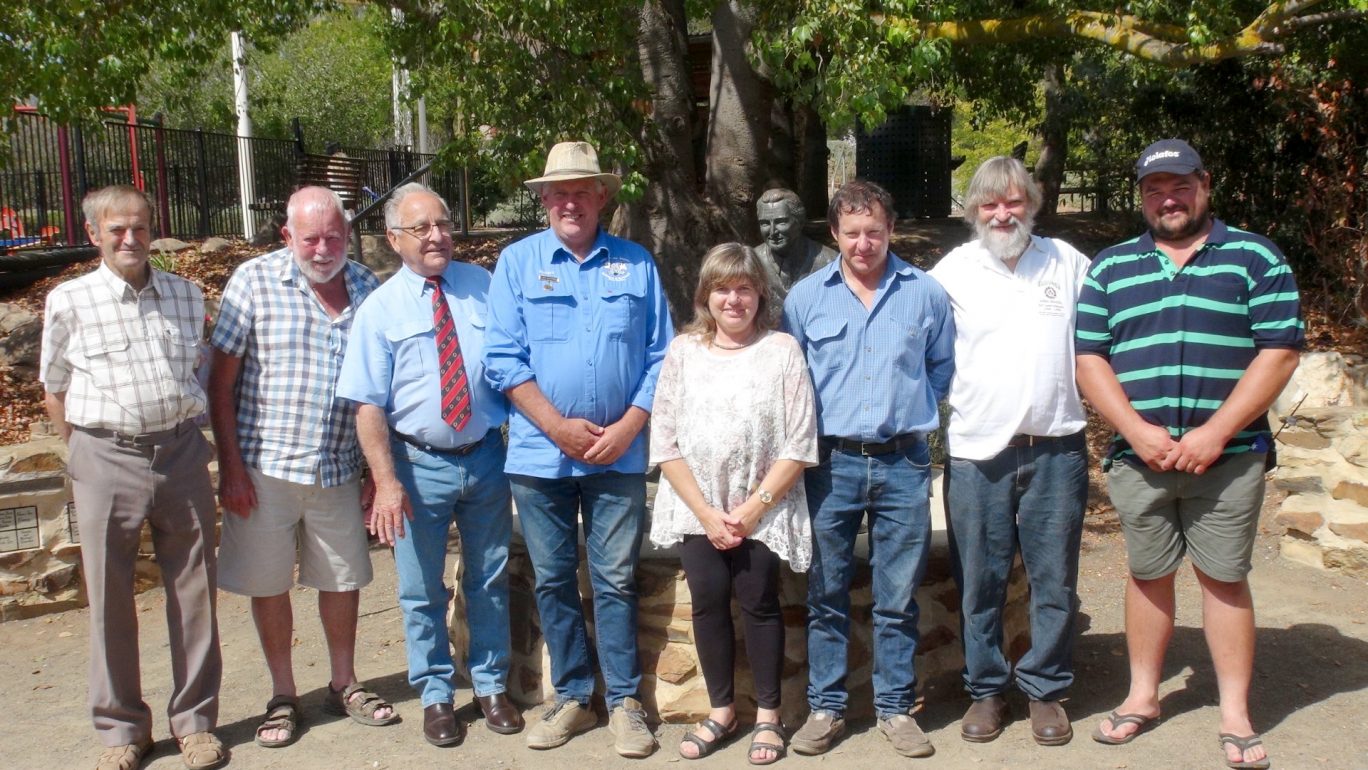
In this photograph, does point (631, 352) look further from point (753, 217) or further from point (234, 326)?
point (753, 217)

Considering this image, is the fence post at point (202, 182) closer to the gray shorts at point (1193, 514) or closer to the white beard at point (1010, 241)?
the white beard at point (1010, 241)

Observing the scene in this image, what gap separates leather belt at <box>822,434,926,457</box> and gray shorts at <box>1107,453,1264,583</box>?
77 centimetres

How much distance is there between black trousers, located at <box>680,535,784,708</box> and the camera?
4172mm

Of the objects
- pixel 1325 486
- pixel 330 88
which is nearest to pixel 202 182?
pixel 1325 486

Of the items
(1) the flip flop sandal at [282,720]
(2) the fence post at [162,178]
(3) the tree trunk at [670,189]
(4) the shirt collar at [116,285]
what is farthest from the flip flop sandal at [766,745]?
(2) the fence post at [162,178]

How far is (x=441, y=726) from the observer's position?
14.7 ft

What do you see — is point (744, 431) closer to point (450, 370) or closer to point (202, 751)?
point (450, 370)

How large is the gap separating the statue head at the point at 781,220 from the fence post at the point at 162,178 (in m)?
10.8

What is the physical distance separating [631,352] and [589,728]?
1419 millimetres

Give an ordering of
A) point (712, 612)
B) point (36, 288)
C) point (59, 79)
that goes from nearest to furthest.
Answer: point (712, 612) → point (59, 79) → point (36, 288)

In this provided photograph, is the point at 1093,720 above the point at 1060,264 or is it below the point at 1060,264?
below

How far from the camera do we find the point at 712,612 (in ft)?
13.8

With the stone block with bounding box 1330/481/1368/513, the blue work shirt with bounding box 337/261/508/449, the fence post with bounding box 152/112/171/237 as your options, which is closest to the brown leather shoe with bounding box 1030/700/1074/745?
the blue work shirt with bounding box 337/261/508/449

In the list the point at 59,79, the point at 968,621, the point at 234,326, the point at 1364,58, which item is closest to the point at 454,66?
the point at 59,79
